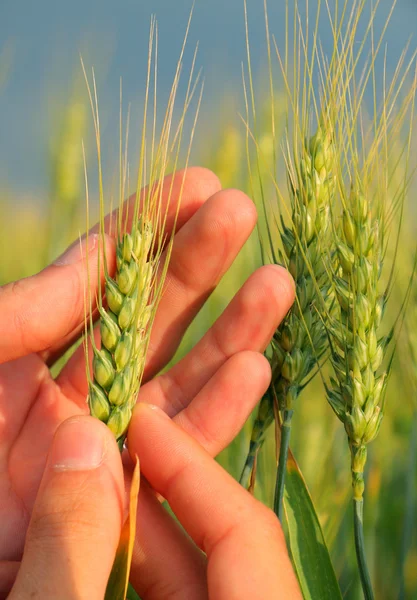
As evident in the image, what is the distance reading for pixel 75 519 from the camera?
2.81 ft

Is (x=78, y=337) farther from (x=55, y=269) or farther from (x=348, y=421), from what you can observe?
(x=348, y=421)

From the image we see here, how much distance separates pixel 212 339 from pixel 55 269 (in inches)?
13.5

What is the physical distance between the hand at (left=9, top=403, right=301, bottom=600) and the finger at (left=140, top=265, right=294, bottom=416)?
295 millimetres

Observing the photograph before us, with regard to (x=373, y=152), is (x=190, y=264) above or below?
below

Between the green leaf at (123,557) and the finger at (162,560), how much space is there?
0.73 ft

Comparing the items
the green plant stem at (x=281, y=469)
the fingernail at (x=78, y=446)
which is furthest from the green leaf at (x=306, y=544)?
the fingernail at (x=78, y=446)

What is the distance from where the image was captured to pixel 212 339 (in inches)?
53.2

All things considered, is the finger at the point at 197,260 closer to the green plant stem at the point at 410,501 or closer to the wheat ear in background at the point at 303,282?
the wheat ear in background at the point at 303,282

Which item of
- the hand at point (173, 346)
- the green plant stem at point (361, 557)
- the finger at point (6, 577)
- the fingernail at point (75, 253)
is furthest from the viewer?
the fingernail at point (75, 253)

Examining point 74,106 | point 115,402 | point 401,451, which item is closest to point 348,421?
point 115,402

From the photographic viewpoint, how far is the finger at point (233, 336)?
47.0 inches

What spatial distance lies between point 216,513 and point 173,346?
571mm

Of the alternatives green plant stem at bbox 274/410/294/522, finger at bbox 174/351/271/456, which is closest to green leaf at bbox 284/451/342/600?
green plant stem at bbox 274/410/294/522

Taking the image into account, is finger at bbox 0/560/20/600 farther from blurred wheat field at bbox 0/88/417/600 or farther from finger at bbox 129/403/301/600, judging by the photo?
blurred wheat field at bbox 0/88/417/600
